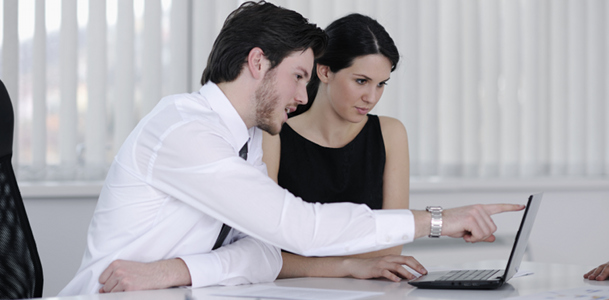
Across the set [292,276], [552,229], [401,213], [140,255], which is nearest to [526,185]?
[552,229]

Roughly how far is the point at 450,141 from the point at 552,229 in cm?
65

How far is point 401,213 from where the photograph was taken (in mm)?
1123

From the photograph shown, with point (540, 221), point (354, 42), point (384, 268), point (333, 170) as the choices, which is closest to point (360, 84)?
point (354, 42)

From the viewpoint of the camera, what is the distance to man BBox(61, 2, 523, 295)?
1093 mm

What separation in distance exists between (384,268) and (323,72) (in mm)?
781

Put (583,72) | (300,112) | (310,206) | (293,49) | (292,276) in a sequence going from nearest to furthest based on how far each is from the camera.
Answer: (310,206) < (293,49) < (292,276) < (300,112) < (583,72)

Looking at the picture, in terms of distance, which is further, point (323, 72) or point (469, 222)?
point (323, 72)

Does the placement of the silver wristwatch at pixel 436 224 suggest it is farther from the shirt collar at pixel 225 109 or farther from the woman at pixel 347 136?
the woman at pixel 347 136

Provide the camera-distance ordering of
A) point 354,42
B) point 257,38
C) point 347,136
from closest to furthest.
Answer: point 257,38
point 354,42
point 347,136

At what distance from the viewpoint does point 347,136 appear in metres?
1.91

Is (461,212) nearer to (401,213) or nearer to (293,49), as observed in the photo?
(401,213)

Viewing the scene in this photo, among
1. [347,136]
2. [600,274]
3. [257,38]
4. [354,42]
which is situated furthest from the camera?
[347,136]

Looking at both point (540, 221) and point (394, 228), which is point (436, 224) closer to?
point (394, 228)

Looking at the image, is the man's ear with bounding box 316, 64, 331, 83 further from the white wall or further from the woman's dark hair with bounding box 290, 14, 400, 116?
the white wall
